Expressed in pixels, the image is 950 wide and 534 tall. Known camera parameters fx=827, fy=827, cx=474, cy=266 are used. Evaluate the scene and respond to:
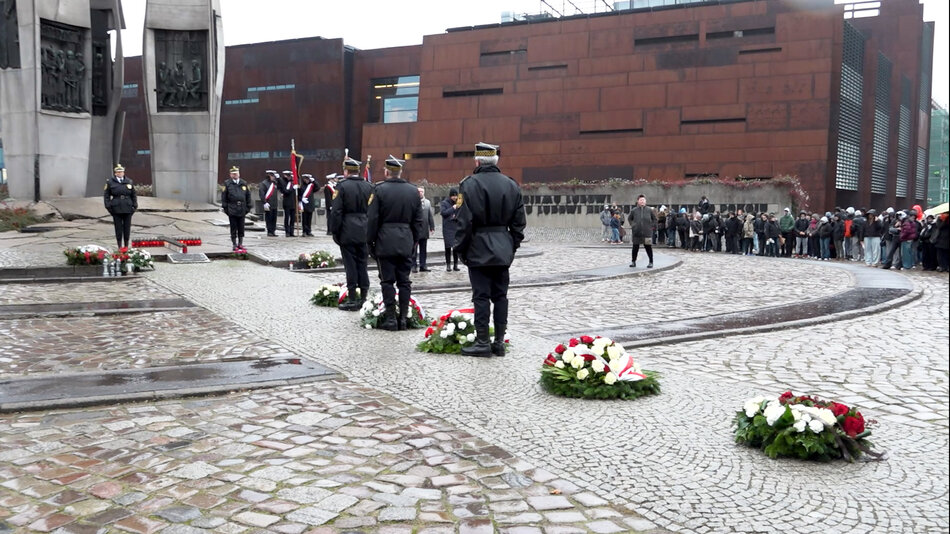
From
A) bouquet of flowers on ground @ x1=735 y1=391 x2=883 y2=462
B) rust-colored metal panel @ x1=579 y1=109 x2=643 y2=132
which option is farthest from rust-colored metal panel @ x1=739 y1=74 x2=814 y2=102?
bouquet of flowers on ground @ x1=735 y1=391 x2=883 y2=462

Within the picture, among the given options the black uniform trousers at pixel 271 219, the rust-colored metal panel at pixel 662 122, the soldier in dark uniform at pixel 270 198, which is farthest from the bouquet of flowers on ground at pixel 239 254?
the rust-colored metal panel at pixel 662 122

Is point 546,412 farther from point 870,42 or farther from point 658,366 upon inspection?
point 870,42

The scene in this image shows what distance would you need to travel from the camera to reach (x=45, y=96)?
23750 mm

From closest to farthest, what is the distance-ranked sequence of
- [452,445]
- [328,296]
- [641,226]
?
[452,445], [328,296], [641,226]

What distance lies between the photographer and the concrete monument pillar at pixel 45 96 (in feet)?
76.1

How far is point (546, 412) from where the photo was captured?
235 inches

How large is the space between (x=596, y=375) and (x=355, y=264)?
558cm

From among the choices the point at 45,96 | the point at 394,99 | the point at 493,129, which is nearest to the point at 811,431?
the point at 45,96

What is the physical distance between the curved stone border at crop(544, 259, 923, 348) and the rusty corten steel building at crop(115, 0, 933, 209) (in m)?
27.5

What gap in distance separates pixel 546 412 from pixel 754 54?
40280mm

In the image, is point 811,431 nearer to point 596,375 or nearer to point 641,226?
point 596,375

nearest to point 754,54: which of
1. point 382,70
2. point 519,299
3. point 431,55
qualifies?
point 431,55

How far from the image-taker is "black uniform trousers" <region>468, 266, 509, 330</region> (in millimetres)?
8094

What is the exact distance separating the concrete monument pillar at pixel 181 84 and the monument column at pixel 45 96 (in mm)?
2273
